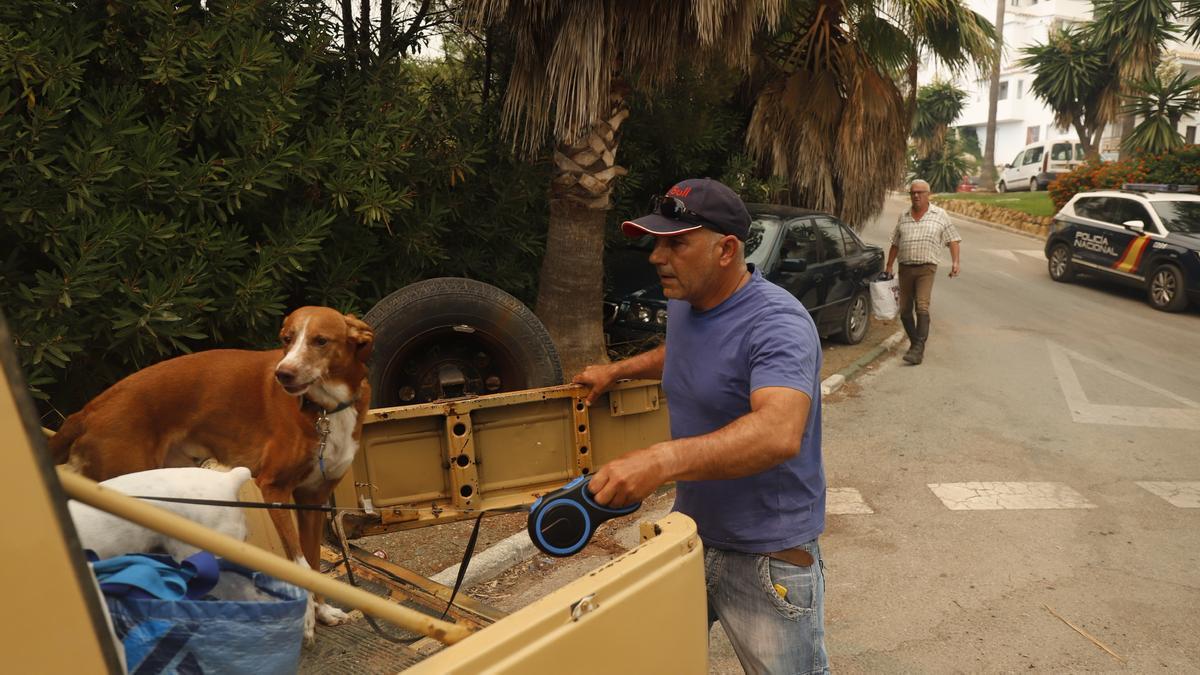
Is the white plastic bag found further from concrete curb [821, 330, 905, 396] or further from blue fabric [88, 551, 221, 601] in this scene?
blue fabric [88, 551, 221, 601]

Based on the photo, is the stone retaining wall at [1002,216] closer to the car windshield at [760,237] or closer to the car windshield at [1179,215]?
the car windshield at [1179,215]

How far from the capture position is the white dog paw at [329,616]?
3.39 m

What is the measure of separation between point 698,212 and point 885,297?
8540mm

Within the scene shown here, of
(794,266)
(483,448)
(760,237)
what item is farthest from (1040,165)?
(483,448)

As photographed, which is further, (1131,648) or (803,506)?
(1131,648)

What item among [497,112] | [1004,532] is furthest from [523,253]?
[1004,532]

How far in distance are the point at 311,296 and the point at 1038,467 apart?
5973mm

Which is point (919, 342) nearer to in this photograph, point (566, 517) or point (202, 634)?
point (566, 517)

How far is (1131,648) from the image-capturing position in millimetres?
4336

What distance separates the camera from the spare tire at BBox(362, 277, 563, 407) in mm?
5281

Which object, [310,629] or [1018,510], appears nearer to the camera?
[310,629]

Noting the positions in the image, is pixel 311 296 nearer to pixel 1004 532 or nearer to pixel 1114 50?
pixel 1004 532

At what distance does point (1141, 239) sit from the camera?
1546cm

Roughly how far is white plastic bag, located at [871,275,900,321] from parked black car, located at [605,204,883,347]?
0.61 m
